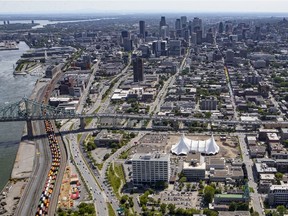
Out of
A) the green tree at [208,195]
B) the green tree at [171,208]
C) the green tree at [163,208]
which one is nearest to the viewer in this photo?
the green tree at [171,208]

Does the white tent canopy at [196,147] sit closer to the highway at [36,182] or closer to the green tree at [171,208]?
the green tree at [171,208]

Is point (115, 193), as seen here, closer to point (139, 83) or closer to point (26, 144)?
point (26, 144)

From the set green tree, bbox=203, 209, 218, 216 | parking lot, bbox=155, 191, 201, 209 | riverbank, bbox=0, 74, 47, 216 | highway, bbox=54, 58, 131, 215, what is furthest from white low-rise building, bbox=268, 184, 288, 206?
riverbank, bbox=0, 74, 47, 216

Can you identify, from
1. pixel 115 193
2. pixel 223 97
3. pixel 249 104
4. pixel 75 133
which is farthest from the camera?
pixel 223 97

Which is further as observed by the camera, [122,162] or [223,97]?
[223,97]

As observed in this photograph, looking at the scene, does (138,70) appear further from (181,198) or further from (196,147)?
(181,198)

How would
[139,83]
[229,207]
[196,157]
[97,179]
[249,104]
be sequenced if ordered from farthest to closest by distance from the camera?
[139,83], [249,104], [196,157], [97,179], [229,207]

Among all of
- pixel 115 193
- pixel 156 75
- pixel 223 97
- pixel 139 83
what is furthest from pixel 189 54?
pixel 115 193

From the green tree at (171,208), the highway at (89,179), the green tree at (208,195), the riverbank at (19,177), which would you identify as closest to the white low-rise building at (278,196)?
the green tree at (208,195)

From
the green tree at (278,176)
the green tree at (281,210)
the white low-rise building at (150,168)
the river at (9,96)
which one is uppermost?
the white low-rise building at (150,168)
